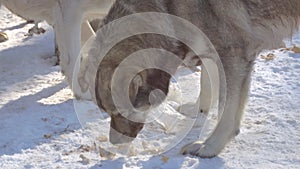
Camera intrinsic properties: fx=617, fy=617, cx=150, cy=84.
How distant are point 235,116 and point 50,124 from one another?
1.36m

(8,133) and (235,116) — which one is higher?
(235,116)

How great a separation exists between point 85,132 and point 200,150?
0.88 m

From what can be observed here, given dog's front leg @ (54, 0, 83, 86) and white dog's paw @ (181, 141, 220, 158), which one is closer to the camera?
white dog's paw @ (181, 141, 220, 158)

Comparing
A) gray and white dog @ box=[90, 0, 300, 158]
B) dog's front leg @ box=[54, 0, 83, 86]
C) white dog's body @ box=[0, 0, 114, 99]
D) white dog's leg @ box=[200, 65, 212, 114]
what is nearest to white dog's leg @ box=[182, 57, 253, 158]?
gray and white dog @ box=[90, 0, 300, 158]

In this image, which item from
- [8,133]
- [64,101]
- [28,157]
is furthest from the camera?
[64,101]

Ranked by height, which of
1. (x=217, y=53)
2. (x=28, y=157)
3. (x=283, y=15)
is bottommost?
(x=28, y=157)

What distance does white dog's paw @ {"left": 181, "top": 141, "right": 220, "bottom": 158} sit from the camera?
390 centimetres

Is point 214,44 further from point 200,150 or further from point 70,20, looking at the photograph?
point 70,20

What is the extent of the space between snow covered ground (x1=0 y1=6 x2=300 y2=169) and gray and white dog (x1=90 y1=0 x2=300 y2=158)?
6.7 inches

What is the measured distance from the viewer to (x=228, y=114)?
3.97m

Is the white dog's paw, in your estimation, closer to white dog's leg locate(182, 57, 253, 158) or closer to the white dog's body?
white dog's leg locate(182, 57, 253, 158)

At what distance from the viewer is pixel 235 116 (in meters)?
4.07

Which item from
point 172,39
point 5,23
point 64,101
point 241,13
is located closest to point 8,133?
point 64,101

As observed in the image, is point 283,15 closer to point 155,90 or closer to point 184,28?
point 184,28
